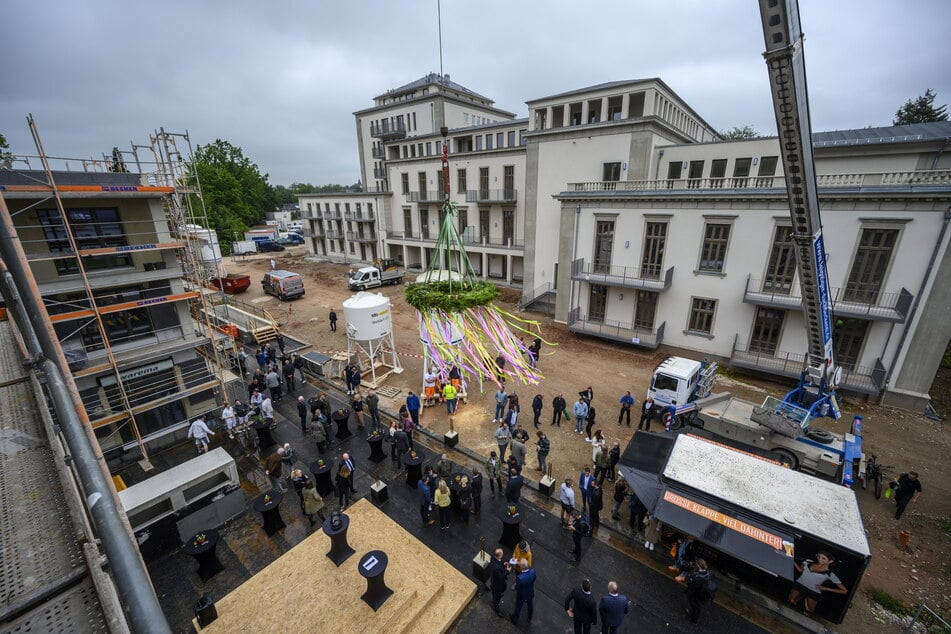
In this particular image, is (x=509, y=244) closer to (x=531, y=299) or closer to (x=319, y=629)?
(x=531, y=299)

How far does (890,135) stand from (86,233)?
38420 millimetres

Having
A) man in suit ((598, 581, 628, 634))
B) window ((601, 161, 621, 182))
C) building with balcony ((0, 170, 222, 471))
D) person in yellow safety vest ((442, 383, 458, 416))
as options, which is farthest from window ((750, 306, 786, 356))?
building with balcony ((0, 170, 222, 471))

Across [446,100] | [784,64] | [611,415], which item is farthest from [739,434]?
[446,100]

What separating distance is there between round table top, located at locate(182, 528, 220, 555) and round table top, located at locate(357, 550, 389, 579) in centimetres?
384

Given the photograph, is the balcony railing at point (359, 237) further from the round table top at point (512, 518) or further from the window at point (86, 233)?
the round table top at point (512, 518)

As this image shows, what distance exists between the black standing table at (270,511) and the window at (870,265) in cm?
2291

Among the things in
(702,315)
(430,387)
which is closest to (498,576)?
(430,387)

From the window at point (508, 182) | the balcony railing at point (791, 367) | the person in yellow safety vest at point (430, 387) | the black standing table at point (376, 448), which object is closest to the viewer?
the black standing table at point (376, 448)

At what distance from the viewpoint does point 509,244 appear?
34.9 metres

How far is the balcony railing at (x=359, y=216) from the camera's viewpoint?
44969 millimetres

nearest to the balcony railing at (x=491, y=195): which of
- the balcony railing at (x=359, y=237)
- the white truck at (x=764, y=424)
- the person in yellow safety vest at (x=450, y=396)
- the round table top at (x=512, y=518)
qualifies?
the balcony railing at (x=359, y=237)

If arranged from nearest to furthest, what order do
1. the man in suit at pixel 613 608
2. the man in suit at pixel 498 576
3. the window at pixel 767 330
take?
1. the man in suit at pixel 613 608
2. the man in suit at pixel 498 576
3. the window at pixel 767 330

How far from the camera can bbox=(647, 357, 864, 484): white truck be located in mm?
11758

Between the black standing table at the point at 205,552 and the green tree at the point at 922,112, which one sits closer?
the black standing table at the point at 205,552
